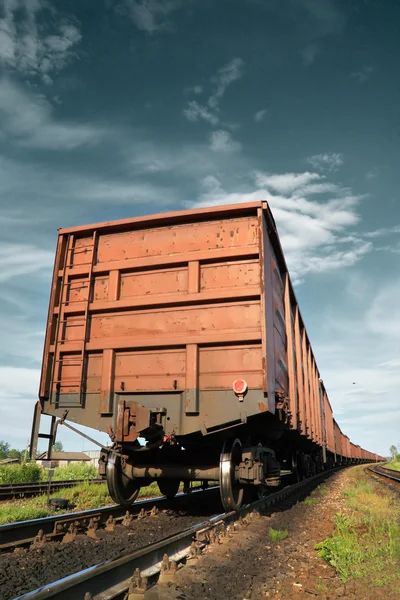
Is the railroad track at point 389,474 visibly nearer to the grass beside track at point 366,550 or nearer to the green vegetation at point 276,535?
the grass beside track at point 366,550

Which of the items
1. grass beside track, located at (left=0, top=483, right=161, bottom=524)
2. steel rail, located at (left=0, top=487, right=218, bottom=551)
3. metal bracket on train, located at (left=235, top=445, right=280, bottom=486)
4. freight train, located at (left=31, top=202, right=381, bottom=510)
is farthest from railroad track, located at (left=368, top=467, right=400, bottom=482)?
steel rail, located at (left=0, top=487, right=218, bottom=551)

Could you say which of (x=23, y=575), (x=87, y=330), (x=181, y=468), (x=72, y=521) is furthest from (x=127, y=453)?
(x=23, y=575)

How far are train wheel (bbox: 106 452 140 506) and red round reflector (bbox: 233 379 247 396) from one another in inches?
92.2

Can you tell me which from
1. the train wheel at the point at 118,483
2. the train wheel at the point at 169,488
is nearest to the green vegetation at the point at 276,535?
the train wheel at the point at 118,483

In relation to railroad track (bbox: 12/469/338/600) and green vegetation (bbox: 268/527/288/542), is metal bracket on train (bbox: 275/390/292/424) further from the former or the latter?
railroad track (bbox: 12/469/338/600)

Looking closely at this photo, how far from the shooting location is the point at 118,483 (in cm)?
694

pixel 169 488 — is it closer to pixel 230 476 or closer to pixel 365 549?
pixel 230 476

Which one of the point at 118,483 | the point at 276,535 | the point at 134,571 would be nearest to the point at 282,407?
the point at 276,535

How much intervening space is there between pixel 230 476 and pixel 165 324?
8.09ft

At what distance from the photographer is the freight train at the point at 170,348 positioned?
6352mm

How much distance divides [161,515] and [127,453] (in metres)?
1.17

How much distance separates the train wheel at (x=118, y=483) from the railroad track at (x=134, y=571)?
1.87 m

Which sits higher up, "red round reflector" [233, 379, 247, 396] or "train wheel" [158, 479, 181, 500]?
"red round reflector" [233, 379, 247, 396]

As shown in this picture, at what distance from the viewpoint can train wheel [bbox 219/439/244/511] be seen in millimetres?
6434
